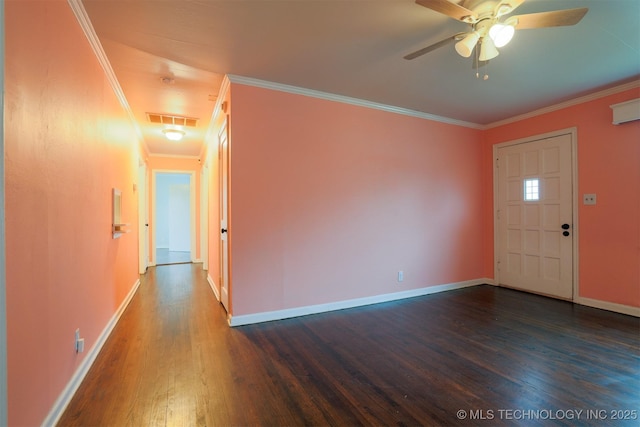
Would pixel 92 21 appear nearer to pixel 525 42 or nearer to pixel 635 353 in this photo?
pixel 525 42

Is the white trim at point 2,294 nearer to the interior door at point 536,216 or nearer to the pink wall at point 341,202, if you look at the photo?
the pink wall at point 341,202

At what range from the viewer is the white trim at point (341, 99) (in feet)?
10.1

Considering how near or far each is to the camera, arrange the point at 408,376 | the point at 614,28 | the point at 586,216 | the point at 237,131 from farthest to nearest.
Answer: the point at 586,216
the point at 237,131
the point at 614,28
the point at 408,376

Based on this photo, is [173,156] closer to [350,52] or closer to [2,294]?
[350,52]

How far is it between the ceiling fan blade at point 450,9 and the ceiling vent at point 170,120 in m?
3.58

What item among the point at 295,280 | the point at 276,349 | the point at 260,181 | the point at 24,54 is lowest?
the point at 276,349

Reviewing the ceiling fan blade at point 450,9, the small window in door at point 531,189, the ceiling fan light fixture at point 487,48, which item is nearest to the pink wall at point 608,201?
the small window in door at point 531,189

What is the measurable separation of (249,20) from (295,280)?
250 cm

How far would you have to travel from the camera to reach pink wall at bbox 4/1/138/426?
1.27 meters

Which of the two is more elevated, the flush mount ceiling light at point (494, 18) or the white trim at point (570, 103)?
the white trim at point (570, 103)

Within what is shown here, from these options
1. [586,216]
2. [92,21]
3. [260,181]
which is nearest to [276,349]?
[260,181]

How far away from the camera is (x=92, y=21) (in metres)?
2.12

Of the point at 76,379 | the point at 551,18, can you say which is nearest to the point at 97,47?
the point at 76,379

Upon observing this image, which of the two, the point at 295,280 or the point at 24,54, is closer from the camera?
the point at 24,54
